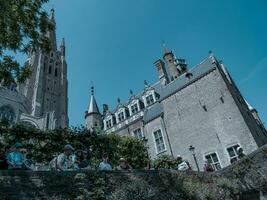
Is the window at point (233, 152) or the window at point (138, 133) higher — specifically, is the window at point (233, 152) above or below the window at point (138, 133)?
below

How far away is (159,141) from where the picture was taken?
21.3 meters

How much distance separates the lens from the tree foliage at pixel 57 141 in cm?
1265

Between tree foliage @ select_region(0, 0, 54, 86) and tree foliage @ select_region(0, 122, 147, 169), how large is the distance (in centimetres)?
343

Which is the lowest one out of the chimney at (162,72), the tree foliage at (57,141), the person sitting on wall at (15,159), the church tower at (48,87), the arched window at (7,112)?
the person sitting on wall at (15,159)

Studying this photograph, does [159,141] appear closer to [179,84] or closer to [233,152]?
[179,84]

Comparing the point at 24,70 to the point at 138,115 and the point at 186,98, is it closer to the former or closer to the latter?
the point at 186,98

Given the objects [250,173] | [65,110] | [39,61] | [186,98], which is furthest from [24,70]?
[39,61]

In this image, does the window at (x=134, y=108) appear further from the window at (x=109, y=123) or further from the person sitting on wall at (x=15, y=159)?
the person sitting on wall at (x=15, y=159)

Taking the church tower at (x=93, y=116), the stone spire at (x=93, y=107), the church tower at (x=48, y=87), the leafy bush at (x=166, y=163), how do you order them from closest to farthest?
the leafy bush at (x=166, y=163) → the church tower at (x=93, y=116) → the stone spire at (x=93, y=107) → the church tower at (x=48, y=87)

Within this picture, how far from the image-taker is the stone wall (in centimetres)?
576

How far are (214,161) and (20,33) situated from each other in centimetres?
1562

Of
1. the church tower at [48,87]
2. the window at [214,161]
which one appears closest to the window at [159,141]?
the window at [214,161]

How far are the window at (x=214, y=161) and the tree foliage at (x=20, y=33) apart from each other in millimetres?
14229

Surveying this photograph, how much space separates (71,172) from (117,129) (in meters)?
19.6
